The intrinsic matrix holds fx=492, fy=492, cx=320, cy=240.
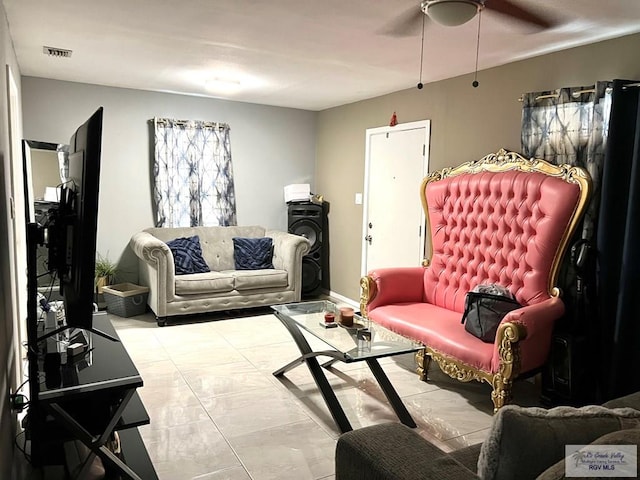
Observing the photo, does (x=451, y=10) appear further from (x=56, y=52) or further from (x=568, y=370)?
(x=56, y=52)

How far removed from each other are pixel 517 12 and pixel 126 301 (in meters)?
4.24

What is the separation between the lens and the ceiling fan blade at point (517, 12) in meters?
2.51

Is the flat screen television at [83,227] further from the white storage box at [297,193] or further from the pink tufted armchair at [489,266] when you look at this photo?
the white storage box at [297,193]

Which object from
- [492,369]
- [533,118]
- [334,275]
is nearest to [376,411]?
[492,369]

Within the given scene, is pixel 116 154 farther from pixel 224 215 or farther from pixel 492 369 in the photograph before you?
pixel 492 369

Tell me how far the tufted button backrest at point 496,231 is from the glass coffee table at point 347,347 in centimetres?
95

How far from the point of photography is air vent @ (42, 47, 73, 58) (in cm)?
368

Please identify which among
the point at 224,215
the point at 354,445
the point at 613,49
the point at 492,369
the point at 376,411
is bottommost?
the point at 376,411

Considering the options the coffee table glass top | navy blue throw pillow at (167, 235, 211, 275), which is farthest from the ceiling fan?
navy blue throw pillow at (167, 235, 211, 275)

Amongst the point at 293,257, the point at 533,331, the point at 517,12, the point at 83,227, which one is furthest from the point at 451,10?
the point at 293,257

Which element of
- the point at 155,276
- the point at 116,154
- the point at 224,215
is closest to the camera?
the point at 155,276

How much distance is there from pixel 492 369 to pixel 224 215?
3.80 m

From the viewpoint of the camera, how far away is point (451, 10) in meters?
2.40

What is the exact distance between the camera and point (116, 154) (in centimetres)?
530
